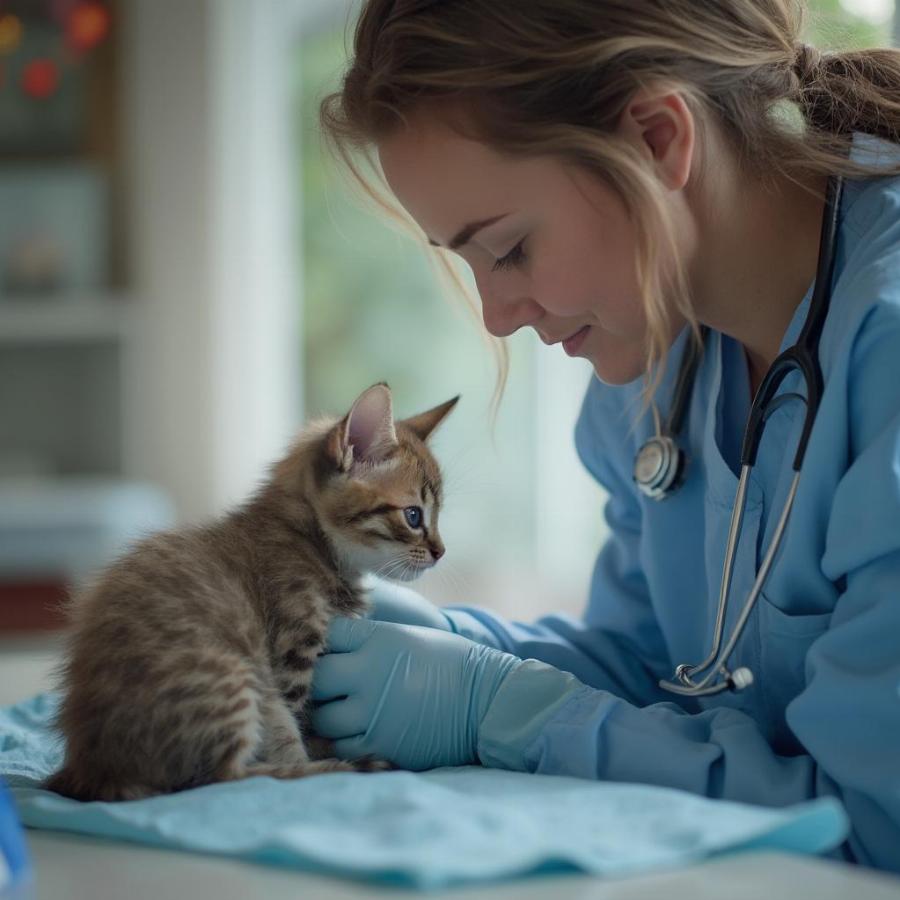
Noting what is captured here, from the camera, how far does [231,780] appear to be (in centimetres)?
117

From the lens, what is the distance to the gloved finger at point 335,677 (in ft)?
4.41

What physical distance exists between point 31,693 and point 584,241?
1.02 m

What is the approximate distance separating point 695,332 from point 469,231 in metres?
0.28

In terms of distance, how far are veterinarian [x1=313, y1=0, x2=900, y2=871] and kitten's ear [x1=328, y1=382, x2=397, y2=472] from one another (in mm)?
193

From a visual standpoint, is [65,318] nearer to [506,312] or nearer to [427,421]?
[427,421]

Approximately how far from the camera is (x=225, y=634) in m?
1.26

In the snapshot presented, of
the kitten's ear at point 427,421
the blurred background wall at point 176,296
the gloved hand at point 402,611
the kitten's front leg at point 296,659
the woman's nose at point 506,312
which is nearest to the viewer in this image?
the kitten's front leg at point 296,659

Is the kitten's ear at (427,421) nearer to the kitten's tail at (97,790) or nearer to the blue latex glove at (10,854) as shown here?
the kitten's tail at (97,790)

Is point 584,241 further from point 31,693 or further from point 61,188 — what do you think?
point 61,188

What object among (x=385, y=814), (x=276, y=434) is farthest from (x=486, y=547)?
(x=385, y=814)

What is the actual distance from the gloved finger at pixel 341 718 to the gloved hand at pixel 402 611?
221 millimetres

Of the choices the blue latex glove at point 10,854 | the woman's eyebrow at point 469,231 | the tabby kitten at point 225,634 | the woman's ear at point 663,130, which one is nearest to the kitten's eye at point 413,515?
the tabby kitten at point 225,634

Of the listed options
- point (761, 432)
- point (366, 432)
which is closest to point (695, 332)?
point (761, 432)

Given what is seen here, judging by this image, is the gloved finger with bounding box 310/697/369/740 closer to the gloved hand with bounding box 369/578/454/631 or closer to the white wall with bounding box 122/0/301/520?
the gloved hand with bounding box 369/578/454/631
